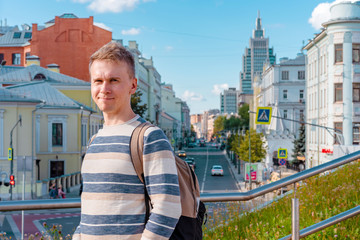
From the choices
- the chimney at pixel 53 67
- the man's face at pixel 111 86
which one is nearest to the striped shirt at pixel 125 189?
the man's face at pixel 111 86

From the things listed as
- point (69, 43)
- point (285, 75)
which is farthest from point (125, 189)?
point (285, 75)

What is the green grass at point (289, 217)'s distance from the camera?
521 centimetres

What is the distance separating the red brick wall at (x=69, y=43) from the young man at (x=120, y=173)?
55.2 metres

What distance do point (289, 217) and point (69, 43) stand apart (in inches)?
2156

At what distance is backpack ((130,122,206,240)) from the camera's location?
2764mm

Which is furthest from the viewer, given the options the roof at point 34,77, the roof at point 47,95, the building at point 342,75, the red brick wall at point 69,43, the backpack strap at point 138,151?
the red brick wall at point 69,43

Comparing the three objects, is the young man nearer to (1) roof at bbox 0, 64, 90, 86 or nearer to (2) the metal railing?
(2) the metal railing

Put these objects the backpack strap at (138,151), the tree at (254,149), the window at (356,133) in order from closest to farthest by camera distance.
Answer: the backpack strap at (138,151) → the window at (356,133) → the tree at (254,149)

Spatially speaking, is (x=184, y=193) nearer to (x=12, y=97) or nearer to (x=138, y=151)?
(x=138, y=151)

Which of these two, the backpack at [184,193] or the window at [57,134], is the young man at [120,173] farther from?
the window at [57,134]

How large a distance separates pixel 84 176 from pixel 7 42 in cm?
7771

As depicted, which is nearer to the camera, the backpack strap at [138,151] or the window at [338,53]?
the backpack strap at [138,151]

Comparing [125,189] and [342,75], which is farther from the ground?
[342,75]

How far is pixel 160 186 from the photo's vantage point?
8.82 feet
